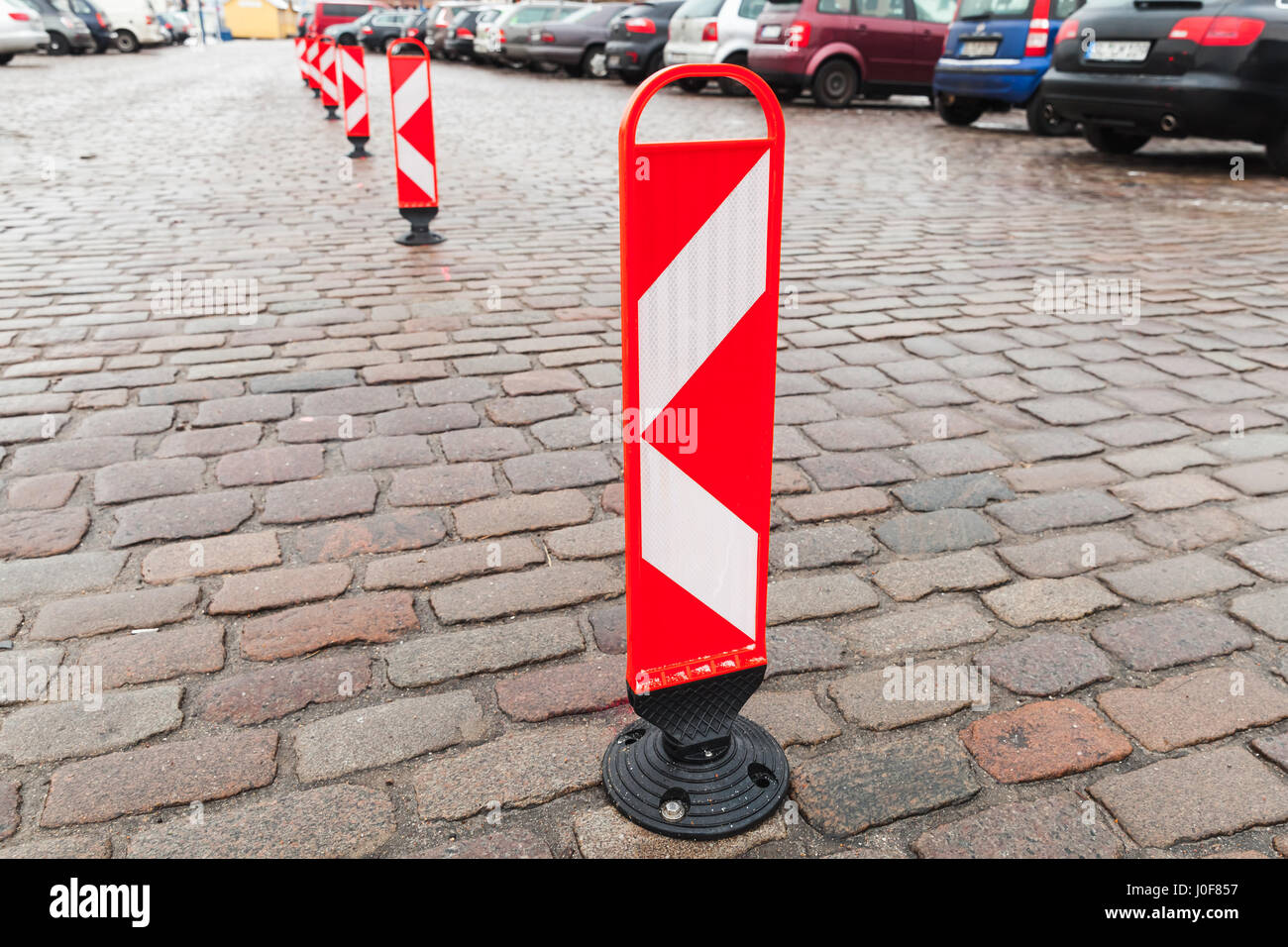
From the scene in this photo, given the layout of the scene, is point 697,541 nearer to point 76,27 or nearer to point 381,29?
point 76,27

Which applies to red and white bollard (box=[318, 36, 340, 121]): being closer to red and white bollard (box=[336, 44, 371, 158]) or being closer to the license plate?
red and white bollard (box=[336, 44, 371, 158])

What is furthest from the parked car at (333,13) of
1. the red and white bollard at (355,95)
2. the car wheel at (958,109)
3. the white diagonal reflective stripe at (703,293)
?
the white diagonal reflective stripe at (703,293)

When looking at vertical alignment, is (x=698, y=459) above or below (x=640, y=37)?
below

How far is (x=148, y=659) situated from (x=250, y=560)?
482 mm

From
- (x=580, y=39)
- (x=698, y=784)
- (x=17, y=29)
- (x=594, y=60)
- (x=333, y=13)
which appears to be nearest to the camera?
(x=698, y=784)

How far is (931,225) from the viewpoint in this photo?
285 inches

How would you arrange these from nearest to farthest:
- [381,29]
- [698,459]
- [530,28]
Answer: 1. [698,459]
2. [530,28]
3. [381,29]

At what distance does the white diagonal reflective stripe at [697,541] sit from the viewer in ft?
5.75

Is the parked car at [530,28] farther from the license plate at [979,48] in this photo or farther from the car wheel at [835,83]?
the license plate at [979,48]

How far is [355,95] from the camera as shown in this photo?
9.87m

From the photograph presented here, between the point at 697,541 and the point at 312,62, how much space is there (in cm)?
1616

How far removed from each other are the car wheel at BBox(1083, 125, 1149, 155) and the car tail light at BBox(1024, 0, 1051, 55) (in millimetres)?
1421

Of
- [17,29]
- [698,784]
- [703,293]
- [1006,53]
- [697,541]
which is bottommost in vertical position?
[698,784]

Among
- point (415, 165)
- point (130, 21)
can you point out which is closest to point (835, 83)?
point (415, 165)
